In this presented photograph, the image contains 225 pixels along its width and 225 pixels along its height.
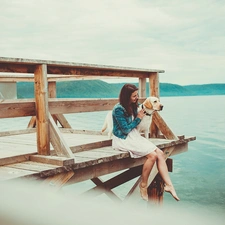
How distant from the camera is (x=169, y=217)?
0.60m

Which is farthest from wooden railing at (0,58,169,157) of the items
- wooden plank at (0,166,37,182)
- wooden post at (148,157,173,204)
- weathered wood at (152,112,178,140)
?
wooden post at (148,157,173,204)

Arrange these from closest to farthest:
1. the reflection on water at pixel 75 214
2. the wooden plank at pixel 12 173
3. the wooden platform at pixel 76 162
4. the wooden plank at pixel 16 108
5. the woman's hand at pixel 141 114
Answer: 1. the reflection on water at pixel 75 214
2. the wooden plank at pixel 12 173
3. the wooden platform at pixel 76 162
4. the wooden plank at pixel 16 108
5. the woman's hand at pixel 141 114

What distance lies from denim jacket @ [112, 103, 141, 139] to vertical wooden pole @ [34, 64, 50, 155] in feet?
2.98

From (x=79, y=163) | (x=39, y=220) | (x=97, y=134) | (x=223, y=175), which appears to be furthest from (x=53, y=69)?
(x=223, y=175)

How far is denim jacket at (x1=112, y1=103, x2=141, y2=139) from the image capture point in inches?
176

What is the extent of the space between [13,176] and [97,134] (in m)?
3.47

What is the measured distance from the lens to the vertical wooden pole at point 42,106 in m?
3.88

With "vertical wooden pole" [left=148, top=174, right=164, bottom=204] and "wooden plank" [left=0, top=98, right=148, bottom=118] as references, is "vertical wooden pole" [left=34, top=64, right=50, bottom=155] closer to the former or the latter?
"wooden plank" [left=0, top=98, right=148, bottom=118]

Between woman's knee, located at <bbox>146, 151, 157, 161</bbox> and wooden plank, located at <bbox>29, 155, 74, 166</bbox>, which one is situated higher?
wooden plank, located at <bbox>29, 155, 74, 166</bbox>

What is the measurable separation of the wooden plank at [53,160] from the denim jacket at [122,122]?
3.25 feet

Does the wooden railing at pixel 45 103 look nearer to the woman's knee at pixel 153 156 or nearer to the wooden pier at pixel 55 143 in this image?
the wooden pier at pixel 55 143

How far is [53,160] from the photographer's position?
371 cm

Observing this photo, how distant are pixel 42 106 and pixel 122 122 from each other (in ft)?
3.35

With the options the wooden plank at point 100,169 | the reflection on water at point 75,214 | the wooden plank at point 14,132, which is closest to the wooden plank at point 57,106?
the wooden plank at point 100,169
